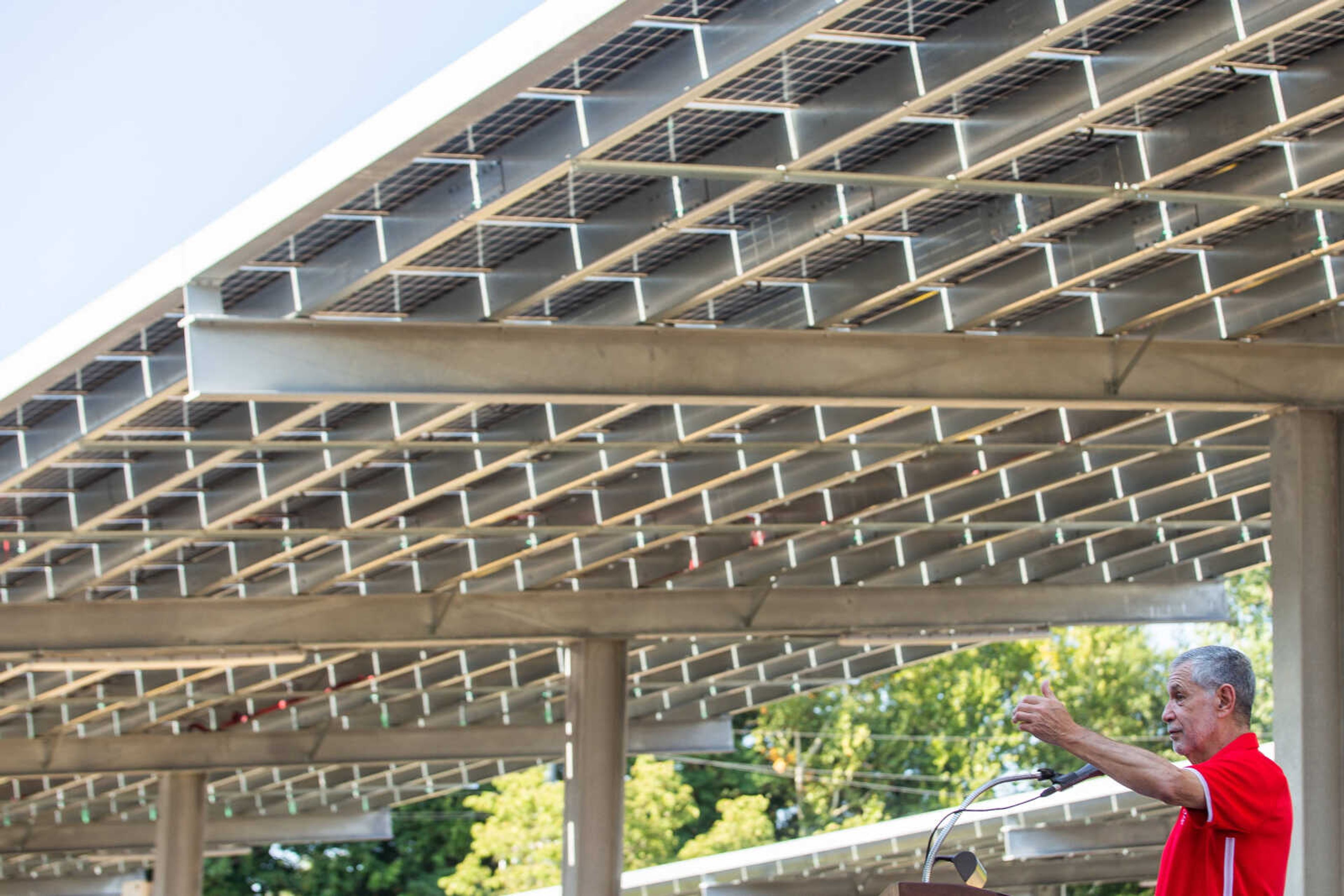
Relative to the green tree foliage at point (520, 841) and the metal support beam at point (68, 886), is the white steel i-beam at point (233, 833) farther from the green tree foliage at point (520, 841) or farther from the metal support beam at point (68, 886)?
the green tree foliage at point (520, 841)

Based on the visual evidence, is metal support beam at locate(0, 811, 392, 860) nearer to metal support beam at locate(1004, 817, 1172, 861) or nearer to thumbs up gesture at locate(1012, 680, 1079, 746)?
metal support beam at locate(1004, 817, 1172, 861)

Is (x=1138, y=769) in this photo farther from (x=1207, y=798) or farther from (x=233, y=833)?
(x=233, y=833)

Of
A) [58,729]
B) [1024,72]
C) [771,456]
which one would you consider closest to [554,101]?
[1024,72]

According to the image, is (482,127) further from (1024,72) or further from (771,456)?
(771,456)

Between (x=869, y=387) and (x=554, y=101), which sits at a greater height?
(x=554, y=101)

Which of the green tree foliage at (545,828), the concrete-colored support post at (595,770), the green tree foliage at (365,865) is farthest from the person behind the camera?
the green tree foliage at (365,865)

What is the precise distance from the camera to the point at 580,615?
26703mm

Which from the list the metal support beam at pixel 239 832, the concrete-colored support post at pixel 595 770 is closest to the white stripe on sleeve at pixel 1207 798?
the concrete-colored support post at pixel 595 770

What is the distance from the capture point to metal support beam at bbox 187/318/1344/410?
14.8 meters

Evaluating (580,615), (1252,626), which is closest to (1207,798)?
(580,615)

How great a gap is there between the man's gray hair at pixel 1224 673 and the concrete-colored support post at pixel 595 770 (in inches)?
809

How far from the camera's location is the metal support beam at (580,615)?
24.1 meters

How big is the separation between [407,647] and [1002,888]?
17.7 meters

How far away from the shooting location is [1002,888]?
39.8 m
